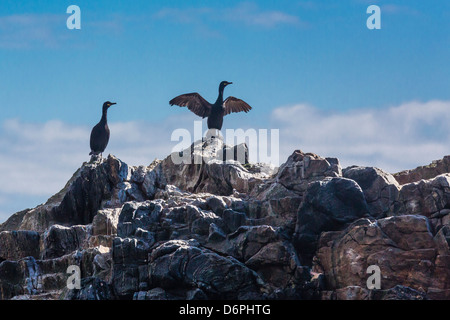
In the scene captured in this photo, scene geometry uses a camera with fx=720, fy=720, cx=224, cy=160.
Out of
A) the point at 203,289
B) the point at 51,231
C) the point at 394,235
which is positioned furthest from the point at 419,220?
the point at 51,231

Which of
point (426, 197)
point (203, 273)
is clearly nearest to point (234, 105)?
point (426, 197)

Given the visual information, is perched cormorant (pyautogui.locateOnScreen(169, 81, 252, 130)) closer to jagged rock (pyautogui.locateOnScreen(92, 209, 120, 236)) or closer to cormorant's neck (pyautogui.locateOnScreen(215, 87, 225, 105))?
cormorant's neck (pyautogui.locateOnScreen(215, 87, 225, 105))

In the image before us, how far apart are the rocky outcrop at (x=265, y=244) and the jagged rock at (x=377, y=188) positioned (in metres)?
0.06

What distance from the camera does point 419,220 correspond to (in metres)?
32.2

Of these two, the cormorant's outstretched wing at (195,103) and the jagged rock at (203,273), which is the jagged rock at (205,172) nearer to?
the cormorant's outstretched wing at (195,103)

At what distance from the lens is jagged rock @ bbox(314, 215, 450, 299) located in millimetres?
30594

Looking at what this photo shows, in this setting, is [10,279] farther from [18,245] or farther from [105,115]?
[105,115]

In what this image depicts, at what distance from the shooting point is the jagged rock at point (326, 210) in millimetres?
34006

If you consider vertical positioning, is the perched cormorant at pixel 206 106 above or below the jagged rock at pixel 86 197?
above

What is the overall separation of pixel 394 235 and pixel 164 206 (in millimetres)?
12356

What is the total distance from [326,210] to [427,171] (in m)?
11.0

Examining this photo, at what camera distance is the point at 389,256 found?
3145cm
